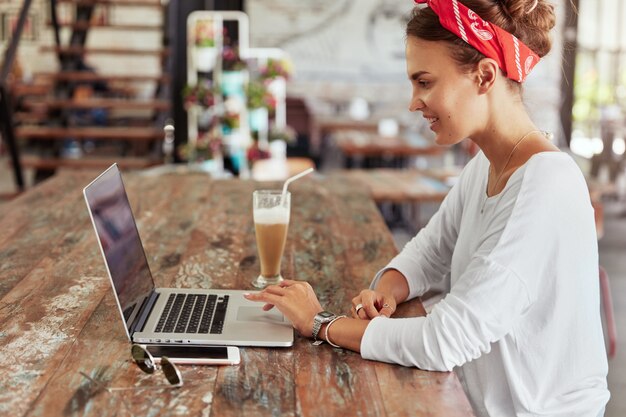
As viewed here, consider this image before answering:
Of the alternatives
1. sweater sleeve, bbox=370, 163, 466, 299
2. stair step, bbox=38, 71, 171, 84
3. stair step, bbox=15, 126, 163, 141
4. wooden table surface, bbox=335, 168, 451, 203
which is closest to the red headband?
sweater sleeve, bbox=370, 163, 466, 299

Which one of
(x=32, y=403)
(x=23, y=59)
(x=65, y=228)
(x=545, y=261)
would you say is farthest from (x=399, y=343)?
(x=23, y=59)

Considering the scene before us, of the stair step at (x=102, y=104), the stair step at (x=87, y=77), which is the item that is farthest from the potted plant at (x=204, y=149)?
the stair step at (x=87, y=77)

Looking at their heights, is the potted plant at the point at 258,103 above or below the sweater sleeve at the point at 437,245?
below

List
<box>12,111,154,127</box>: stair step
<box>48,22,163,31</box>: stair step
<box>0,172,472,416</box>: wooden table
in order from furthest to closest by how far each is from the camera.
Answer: <box>12,111,154,127</box>: stair step
<box>48,22,163,31</box>: stair step
<box>0,172,472,416</box>: wooden table

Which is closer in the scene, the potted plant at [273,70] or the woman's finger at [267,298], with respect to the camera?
the woman's finger at [267,298]

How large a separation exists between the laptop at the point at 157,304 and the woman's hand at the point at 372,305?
135 millimetres

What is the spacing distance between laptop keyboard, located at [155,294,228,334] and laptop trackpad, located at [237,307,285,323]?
3 centimetres

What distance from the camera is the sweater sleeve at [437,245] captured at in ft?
5.58

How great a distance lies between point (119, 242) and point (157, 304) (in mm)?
147

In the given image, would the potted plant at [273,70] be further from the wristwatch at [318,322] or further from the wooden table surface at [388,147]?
the wristwatch at [318,322]

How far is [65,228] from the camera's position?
2.20 metres

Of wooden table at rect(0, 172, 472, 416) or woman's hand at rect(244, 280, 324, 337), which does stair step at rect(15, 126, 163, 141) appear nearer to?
wooden table at rect(0, 172, 472, 416)

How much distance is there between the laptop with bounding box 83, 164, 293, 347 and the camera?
1.29 m

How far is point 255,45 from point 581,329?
392 inches
